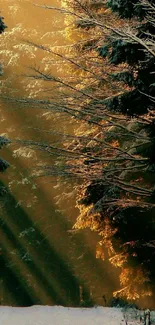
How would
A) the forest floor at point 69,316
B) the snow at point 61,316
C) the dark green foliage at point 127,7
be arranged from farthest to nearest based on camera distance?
the snow at point 61,316, the forest floor at point 69,316, the dark green foliage at point 127,7

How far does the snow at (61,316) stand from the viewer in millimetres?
15114

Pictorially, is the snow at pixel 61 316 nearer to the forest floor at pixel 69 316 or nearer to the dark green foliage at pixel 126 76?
the forest floor at pixel 69 316

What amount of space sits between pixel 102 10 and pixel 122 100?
4.92 meters

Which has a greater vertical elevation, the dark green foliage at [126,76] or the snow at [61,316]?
the dark green foliage at [126,76]

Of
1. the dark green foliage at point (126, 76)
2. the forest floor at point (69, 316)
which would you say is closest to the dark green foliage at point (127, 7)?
the dark green foliage at point (126, 76)

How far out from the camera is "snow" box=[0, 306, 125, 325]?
1511 cm

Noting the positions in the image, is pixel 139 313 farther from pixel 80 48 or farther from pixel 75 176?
pixel 80 48

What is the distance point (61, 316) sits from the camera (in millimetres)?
16047

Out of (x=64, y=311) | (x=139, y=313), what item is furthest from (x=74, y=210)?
(x=139, y=313)

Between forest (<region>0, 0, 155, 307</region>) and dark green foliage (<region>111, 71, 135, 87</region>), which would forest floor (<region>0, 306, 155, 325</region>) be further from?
dark green foliage (<region>111, 71, 135, 87</region>)

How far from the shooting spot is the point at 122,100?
8.18m

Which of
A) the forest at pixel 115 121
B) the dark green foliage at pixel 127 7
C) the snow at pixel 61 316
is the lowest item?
the snow at pixel 61 316

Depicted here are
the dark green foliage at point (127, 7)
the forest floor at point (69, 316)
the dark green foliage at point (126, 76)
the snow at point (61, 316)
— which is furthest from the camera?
the snow at point (61, 316)

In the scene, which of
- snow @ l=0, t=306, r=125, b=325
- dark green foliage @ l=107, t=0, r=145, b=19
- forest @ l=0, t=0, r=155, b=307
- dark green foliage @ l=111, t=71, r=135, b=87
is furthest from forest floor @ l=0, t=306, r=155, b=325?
dark green foliage @ l=107, t=0, r=145, b=19
